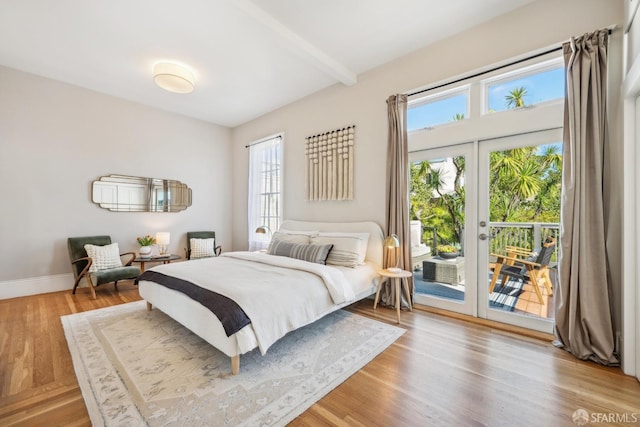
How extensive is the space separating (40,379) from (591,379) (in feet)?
12.4

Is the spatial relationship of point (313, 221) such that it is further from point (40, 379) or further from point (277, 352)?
point (40, 379)

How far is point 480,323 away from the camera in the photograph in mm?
2783

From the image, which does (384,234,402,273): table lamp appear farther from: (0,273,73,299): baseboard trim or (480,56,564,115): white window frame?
(0,273,73,299): baseboard trim

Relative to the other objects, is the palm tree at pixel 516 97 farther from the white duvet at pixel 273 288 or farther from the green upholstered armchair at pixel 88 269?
the green upholstered armchair at pixel 88 269

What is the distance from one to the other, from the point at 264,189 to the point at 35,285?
11.8 feet

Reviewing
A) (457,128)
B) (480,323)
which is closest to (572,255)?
(480,323)

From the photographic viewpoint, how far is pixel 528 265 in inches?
105

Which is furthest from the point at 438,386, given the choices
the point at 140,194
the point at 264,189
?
the point at 140,194

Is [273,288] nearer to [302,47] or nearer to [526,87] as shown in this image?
[302,47]

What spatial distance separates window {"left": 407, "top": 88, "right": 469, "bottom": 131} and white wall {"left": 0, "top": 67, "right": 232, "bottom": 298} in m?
4.26

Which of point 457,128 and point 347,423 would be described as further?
point 457,128

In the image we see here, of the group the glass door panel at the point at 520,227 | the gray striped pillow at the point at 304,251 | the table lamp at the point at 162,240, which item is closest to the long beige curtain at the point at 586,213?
the glass door panel at the point at 520,227

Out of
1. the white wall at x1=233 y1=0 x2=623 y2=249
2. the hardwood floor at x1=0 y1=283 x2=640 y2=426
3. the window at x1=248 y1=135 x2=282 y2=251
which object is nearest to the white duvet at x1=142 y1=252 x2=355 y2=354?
the hardwood floor at x1=0 y1=283 x2=640 y2=426

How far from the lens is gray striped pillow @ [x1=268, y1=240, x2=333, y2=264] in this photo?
10.5ft
